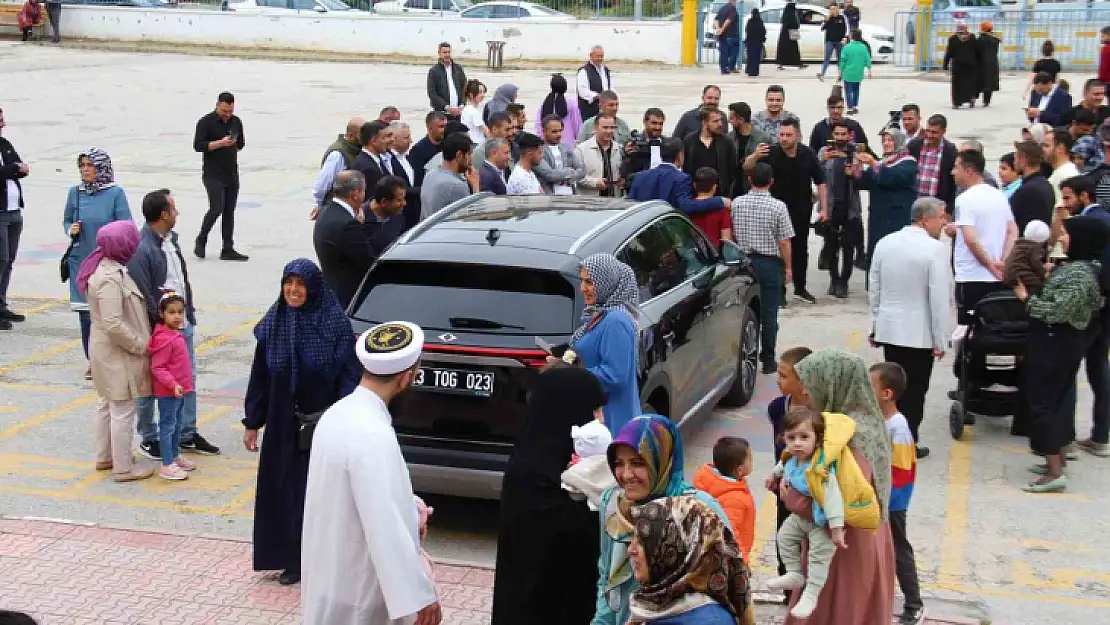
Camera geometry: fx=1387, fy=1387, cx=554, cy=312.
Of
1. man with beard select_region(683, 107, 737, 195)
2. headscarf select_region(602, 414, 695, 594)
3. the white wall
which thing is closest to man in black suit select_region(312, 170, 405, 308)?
man with beard select_region(683, 107, 737, 195)

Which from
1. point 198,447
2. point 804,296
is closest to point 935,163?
point 804,296

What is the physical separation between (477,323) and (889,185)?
6.84m

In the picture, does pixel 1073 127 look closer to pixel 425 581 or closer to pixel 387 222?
pixel 387 222

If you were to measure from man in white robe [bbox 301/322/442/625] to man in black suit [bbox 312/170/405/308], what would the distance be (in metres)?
4.69

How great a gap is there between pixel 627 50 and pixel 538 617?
33.4 meters

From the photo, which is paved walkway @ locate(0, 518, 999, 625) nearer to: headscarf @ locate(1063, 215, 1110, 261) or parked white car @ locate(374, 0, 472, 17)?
headscarf @ locate(1063, 215, 1110, 261)

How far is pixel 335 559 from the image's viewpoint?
495 cm

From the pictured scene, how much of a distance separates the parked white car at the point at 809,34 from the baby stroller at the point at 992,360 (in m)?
26.9

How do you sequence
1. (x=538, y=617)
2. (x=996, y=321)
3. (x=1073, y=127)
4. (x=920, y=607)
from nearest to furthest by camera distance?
(x=538, y=617), (x=920, y=607), (x=996, y=321), (x=1073, y=127)

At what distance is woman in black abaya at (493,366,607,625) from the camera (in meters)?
5.40

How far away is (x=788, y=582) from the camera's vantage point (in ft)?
19.0

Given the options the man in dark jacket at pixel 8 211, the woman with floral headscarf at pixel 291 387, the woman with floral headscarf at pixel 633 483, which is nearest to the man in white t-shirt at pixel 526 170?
the man in dark jacket at pixel 8 211

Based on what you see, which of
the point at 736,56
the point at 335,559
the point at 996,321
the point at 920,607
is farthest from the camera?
the point at 736,56

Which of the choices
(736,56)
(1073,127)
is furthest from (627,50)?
(1073,127)
